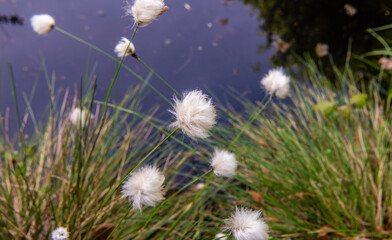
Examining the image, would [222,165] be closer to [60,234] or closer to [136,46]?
[60,234]

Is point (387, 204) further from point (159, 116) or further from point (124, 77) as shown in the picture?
point (124, 77)

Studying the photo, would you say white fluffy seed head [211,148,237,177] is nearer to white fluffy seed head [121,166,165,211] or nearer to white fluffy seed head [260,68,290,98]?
white fluffy seed head [121,166,165,211]

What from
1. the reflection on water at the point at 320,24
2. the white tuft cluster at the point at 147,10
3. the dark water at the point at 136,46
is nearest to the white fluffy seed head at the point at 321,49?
the reflection on water at the point at 320,24

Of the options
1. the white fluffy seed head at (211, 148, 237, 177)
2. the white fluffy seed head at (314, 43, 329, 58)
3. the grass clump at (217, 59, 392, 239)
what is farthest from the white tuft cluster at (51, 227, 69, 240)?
the white fluffy seed head at (314, 43, 329, 58)

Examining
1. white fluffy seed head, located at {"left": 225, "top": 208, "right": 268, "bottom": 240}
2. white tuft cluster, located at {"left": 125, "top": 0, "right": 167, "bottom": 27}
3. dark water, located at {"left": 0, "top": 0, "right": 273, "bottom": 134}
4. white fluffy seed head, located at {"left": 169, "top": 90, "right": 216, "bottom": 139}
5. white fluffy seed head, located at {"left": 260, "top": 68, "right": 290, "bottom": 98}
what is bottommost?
white fluffy seed head, located at {"left": 225, "top": 208, "right": 268, "bottom": 240}

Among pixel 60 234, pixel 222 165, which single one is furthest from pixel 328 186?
pixel 60 234

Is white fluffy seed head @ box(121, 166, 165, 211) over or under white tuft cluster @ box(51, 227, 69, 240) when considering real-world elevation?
over

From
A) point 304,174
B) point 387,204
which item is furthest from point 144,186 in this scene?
point 387,204

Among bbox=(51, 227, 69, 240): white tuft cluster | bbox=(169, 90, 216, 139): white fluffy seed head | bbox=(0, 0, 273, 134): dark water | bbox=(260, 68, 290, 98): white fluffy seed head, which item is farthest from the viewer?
bbox=(0, 0, 273, 134): dark water
